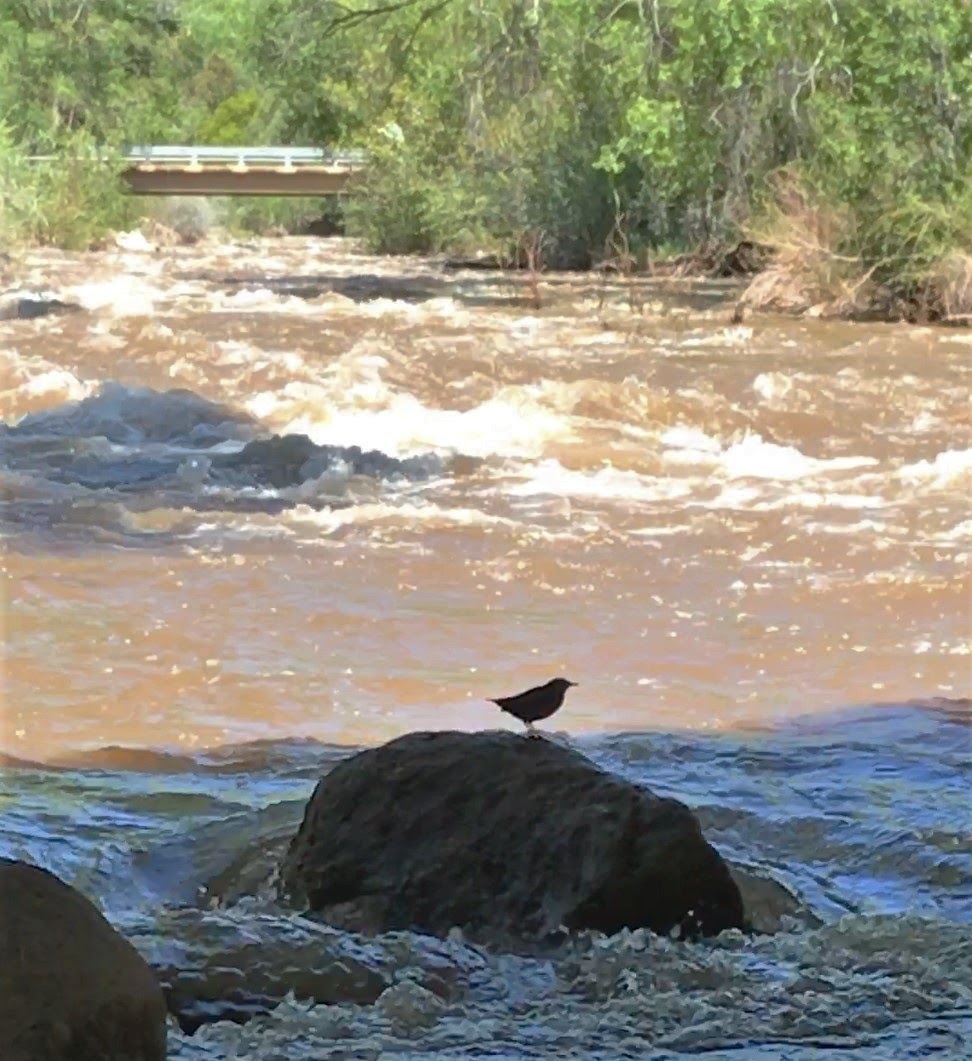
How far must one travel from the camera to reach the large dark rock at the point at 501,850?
13.4ft

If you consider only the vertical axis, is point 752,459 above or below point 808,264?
below

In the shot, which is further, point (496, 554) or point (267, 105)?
point (267, 105)

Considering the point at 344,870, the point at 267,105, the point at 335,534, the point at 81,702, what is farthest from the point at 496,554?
the point at 267,105

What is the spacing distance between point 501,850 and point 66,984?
148 centimetres

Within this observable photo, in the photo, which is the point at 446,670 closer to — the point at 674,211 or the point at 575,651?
the point at 575,651

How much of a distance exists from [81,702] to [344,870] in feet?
8.69

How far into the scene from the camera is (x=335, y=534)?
33.2ft

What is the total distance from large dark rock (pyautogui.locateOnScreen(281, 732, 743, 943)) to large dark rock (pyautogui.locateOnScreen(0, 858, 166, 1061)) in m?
1.25

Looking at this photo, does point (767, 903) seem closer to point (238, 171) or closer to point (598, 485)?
point (598, 485)

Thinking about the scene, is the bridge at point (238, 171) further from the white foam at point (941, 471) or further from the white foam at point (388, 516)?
the white foam at point (388, 516)

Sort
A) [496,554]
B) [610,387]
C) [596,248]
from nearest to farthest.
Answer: [496,554] < [610,387] < [596,248]

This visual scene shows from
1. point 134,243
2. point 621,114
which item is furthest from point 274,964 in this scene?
point 134,243

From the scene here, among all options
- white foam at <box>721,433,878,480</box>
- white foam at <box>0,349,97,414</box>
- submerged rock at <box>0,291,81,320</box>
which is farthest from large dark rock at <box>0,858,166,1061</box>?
submerged rock at <box>0,291,81,320</box>

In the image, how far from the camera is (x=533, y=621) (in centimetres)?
806
